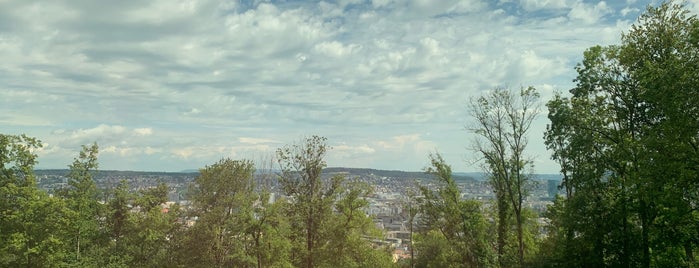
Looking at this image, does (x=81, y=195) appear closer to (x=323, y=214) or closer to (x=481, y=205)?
(x=323, y=214)

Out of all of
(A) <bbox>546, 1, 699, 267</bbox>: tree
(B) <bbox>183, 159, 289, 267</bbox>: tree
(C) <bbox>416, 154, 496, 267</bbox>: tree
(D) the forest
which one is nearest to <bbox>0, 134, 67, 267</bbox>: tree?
(D) the forest

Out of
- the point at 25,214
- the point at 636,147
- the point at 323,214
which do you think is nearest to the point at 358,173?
the point at 323,214

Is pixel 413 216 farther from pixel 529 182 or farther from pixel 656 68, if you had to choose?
pixel 656 68

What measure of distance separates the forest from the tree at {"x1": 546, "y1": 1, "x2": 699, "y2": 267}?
0.05 meters

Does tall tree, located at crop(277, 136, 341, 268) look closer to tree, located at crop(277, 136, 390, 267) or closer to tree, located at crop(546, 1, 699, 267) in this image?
tree, located at crop(277, 136, 390, 267)

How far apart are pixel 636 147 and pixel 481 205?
12.8m

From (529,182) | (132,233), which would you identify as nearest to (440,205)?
(529,182)

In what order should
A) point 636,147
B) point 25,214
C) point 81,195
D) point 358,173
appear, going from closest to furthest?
point 636,147 < point 25,214 < point 81,195 < point 358,173

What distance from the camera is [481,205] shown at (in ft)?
88.2

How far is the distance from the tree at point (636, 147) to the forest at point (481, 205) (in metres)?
0.05

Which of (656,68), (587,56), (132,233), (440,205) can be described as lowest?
(132,233)

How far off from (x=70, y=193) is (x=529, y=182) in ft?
84.8

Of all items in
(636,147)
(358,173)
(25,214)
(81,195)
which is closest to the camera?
(636,147)

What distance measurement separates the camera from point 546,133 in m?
19.7
